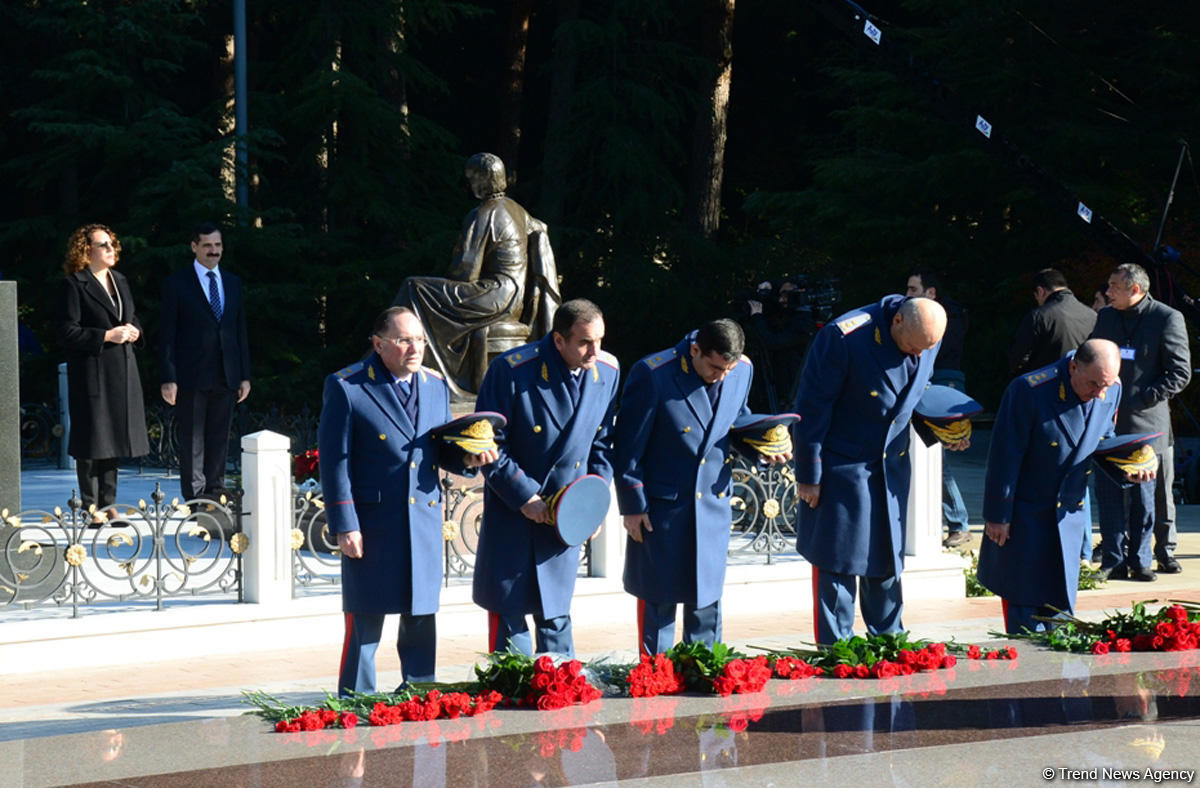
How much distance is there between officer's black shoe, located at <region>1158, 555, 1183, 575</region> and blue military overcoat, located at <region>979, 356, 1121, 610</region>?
3820mm

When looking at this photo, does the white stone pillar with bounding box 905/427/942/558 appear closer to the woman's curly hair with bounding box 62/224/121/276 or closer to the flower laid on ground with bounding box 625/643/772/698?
the flower laid on ground with bounding box 625/643/772/698

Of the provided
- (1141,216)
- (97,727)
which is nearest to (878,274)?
(1141,216)

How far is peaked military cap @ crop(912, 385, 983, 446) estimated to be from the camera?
685 centimetres

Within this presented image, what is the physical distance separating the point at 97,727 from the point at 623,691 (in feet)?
7.78

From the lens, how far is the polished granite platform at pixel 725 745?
439 centimetres

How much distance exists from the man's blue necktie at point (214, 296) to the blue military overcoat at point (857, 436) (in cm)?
496

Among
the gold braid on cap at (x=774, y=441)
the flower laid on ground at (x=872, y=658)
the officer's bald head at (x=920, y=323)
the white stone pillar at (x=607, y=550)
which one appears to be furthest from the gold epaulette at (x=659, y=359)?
the white stone pillar at (x=607, y=550)

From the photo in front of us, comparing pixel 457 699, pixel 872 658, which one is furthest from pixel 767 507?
pixel 457 699

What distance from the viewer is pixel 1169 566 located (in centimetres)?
1045

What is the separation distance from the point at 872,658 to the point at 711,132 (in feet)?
68.5

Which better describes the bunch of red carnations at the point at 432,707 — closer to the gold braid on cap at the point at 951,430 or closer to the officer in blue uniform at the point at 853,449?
the officer in blue uniform at the point at 853,449

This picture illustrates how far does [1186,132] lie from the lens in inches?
798

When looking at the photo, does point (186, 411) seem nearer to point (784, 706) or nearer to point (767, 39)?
point (784, 706)

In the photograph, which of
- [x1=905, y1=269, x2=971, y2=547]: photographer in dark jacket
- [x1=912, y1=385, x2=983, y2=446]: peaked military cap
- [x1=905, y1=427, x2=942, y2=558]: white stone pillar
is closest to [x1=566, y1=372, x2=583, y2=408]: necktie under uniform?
[x1=912, y1=385, x2=983, y2=446]: peaked military cap
